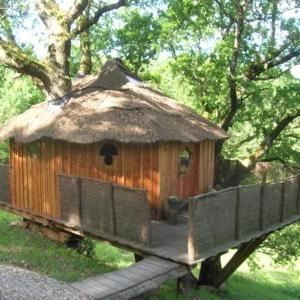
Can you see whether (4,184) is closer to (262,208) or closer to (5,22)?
(5,22)

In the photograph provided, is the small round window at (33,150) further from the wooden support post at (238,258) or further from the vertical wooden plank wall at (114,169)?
the wooden support post at (238,258)

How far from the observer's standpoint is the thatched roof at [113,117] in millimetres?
11227

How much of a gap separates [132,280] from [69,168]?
4.88m

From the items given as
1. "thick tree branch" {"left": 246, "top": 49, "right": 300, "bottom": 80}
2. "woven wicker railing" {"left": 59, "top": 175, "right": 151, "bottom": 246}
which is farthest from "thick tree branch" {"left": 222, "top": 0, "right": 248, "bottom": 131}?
"woven wicker railing" {"left": 59, "top": 175, "right": 151, "bottom": 246}

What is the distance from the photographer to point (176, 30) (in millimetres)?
15969

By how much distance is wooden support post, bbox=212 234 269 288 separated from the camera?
13084 millimetres

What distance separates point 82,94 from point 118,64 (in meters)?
1.74

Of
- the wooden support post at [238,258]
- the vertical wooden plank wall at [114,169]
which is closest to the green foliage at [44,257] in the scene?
the vertical wooden plank wall at [114,169]

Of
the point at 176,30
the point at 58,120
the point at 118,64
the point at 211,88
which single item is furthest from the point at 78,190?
the point at 176,30

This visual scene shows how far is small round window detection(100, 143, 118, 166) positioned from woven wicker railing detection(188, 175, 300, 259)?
3.63 meters

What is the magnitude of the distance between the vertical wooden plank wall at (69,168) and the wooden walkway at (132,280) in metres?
3.02

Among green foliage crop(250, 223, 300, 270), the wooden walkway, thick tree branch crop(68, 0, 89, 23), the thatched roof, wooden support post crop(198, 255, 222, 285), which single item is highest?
thick tree branch crop(68, 0, 89, 23)

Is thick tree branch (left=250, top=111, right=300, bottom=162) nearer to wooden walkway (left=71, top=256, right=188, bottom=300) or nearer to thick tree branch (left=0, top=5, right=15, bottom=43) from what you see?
wooden walkway (left=71, top=256, right=188, bottom=300)

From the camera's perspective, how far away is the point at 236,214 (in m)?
10.2
